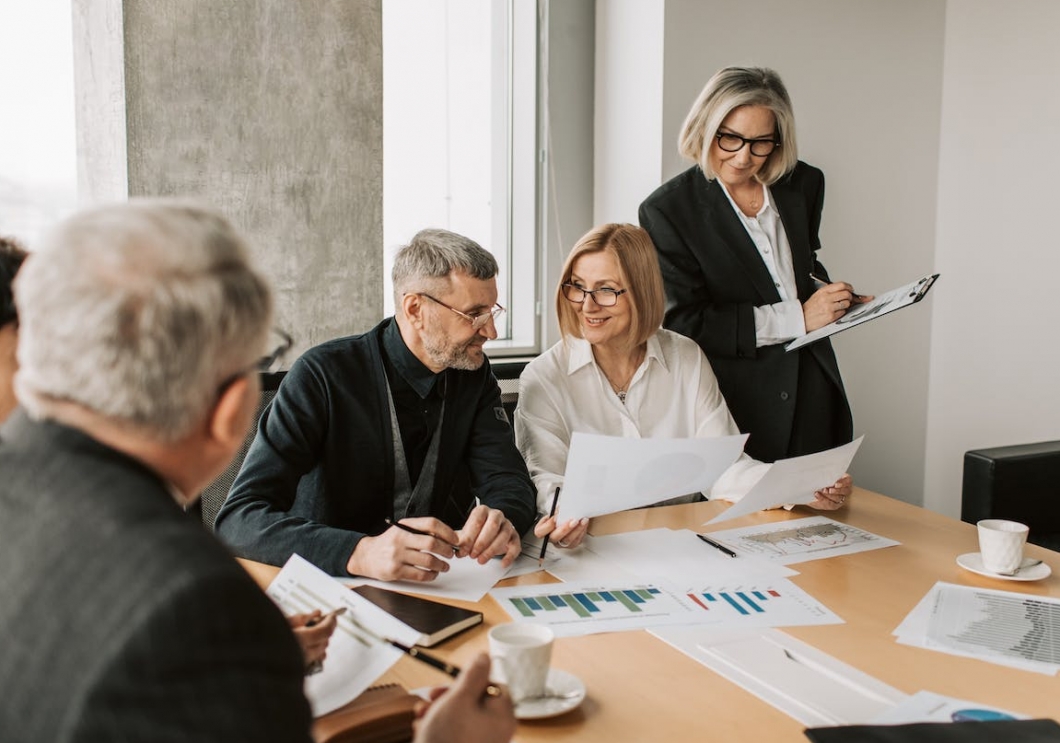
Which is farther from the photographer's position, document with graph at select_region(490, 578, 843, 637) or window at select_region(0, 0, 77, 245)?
window at select_region(0, 0, 77, 245)

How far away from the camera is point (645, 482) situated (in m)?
1.71

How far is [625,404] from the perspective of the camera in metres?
2.32

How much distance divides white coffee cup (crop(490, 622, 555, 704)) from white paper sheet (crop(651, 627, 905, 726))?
25cm

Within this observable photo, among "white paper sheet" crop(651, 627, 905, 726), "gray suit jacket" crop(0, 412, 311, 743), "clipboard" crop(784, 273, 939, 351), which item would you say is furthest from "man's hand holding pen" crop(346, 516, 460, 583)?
"clipboard" crop(784, 273, 939, 351)

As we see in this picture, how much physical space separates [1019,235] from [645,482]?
264 centimetres

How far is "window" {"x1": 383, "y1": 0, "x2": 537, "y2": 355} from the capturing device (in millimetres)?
3256

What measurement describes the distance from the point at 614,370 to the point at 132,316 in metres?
1.75

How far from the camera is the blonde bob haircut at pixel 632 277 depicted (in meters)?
2.28

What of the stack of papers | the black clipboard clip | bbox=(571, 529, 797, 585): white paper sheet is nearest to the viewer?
the stack of papers

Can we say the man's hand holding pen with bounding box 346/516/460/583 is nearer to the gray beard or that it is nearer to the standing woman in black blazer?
the gray beard

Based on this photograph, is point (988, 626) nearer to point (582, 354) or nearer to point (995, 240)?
point (582, 354)

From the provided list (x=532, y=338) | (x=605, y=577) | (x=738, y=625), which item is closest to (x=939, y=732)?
(x=738, y=625)

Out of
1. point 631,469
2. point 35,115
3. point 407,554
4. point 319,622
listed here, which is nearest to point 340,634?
point 319,622

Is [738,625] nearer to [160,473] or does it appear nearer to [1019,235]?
[160,473]
